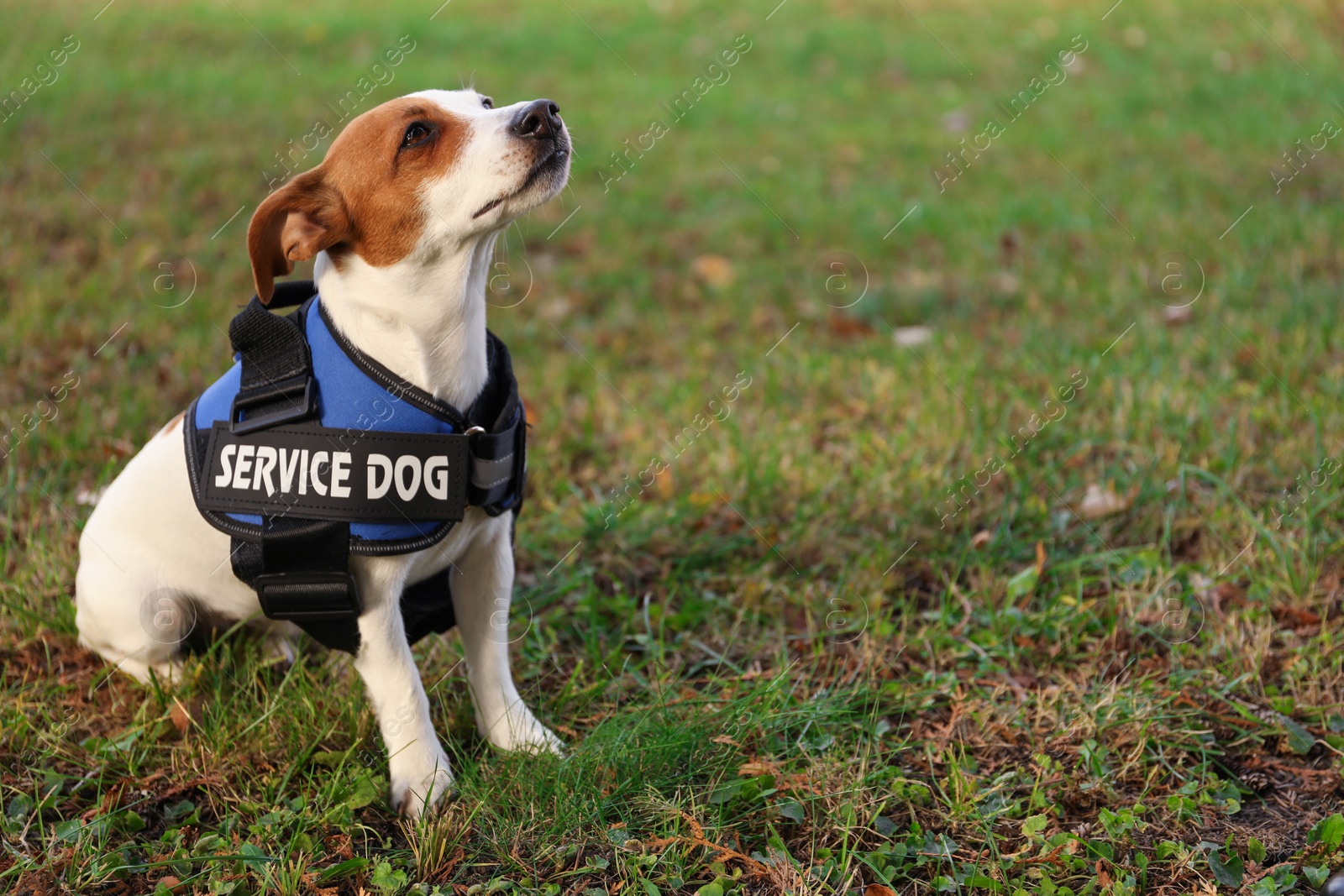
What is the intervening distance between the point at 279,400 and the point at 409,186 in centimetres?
50

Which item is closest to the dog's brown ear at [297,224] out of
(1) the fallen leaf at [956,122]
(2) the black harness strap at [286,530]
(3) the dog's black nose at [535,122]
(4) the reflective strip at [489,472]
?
→ (2) the black harness strap at [286,530]

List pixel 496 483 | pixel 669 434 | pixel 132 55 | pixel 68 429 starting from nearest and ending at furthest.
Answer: pixel 496 483, pixel 68 429, pixel 669 434, pixel 132 55

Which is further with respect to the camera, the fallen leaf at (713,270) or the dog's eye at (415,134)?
the fallen leaf at (713,270)

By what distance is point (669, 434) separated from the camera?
3.73 meters

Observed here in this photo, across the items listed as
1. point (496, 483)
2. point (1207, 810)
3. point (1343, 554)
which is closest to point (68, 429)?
point (496, 483)

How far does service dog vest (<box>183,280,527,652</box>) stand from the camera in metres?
2.09

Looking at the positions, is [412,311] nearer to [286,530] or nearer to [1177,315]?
[286,530]

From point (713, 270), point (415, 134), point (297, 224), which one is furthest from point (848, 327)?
point (297, 224)

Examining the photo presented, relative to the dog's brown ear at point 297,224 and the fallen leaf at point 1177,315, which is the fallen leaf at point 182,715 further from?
the fallen leaf at point 1177,315

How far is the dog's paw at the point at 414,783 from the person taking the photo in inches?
87.7

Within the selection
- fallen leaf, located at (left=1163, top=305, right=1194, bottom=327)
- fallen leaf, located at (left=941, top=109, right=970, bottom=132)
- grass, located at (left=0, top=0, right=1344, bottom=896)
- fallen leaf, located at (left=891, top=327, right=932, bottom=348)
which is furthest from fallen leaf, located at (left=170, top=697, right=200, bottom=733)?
fallen leaf, located at (left=941, top=109, right=970, bottom=132)

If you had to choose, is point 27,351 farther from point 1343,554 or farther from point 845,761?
point 1343,554

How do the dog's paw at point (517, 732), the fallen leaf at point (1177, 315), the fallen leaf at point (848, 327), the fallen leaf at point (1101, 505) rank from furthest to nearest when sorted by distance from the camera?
1. the fallen leaf at point (848, 327)
2. the fallen leaf at point (1177, 315)
3. the fallen leaf at point (1101, 505)
4. the dog's paw at point (517, 732)

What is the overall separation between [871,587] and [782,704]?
2.03ft
